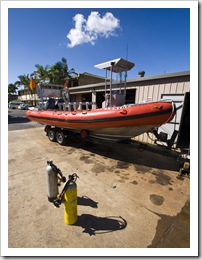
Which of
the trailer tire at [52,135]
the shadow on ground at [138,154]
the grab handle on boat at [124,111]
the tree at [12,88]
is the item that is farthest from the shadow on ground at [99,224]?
the tree at [12,88]

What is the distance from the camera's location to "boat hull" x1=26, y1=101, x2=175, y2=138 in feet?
11.3

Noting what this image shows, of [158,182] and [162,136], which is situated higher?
[162,136]

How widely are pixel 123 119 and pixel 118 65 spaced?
203 centimetres

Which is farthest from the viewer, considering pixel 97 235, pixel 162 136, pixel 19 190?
pixel 162 136

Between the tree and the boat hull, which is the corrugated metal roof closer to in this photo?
the boat hull

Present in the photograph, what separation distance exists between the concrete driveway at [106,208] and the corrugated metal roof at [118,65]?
2.87 meters

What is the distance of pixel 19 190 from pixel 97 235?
6.25 feet

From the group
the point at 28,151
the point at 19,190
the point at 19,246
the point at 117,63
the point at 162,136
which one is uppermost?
the point at 117,63

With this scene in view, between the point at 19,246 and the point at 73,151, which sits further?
the point at 73,151

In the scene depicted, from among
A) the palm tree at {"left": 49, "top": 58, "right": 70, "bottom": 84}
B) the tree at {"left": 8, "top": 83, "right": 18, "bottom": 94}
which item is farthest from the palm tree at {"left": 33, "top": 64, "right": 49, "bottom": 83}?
the tree at {"left": 8, "top": 83, "right": 18, "bottom": 94}

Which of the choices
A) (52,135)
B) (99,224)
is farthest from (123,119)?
(52,135)

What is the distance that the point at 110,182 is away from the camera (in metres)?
3.18
